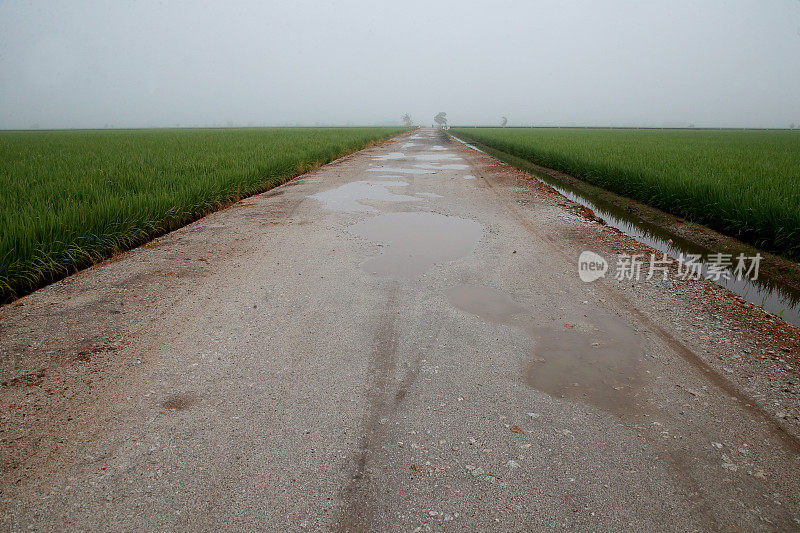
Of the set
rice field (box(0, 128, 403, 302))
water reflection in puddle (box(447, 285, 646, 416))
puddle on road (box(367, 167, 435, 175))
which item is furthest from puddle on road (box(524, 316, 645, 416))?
puddle on road (box(367, 167, 435, 175))

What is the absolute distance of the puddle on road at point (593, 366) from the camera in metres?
2.59

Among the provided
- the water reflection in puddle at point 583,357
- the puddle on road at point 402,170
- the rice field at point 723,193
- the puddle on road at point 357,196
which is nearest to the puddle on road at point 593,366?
the water reflection in puddle at point 583,357

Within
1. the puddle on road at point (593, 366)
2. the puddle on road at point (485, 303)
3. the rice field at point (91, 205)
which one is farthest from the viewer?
the rice field at point (91, 205)

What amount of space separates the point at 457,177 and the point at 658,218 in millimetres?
6175

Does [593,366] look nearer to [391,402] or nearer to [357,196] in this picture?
[391,402]

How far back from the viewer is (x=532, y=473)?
198cm

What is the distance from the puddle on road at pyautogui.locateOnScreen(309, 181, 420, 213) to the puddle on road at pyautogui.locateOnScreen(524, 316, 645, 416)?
Answer: 5.25m

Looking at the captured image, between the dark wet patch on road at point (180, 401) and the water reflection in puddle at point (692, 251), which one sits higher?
the water reflection in puddle at point (692, 251)

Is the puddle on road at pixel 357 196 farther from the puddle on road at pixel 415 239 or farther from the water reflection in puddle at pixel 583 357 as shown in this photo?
the water reflection in puddle at pixel 583 357

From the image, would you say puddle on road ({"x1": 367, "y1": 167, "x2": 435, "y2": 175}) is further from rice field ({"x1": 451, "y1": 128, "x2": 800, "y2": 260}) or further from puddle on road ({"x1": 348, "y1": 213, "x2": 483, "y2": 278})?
puddle on road ({"x1": 348, "y1": 213, "x2": 483, "y2": 278})

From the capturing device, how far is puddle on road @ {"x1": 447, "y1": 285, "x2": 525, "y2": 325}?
3.68 metres

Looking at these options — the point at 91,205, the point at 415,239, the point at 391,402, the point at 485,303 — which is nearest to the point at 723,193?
the point at 415,239

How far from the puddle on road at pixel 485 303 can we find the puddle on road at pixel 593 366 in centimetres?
35

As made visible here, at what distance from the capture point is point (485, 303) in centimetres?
395
